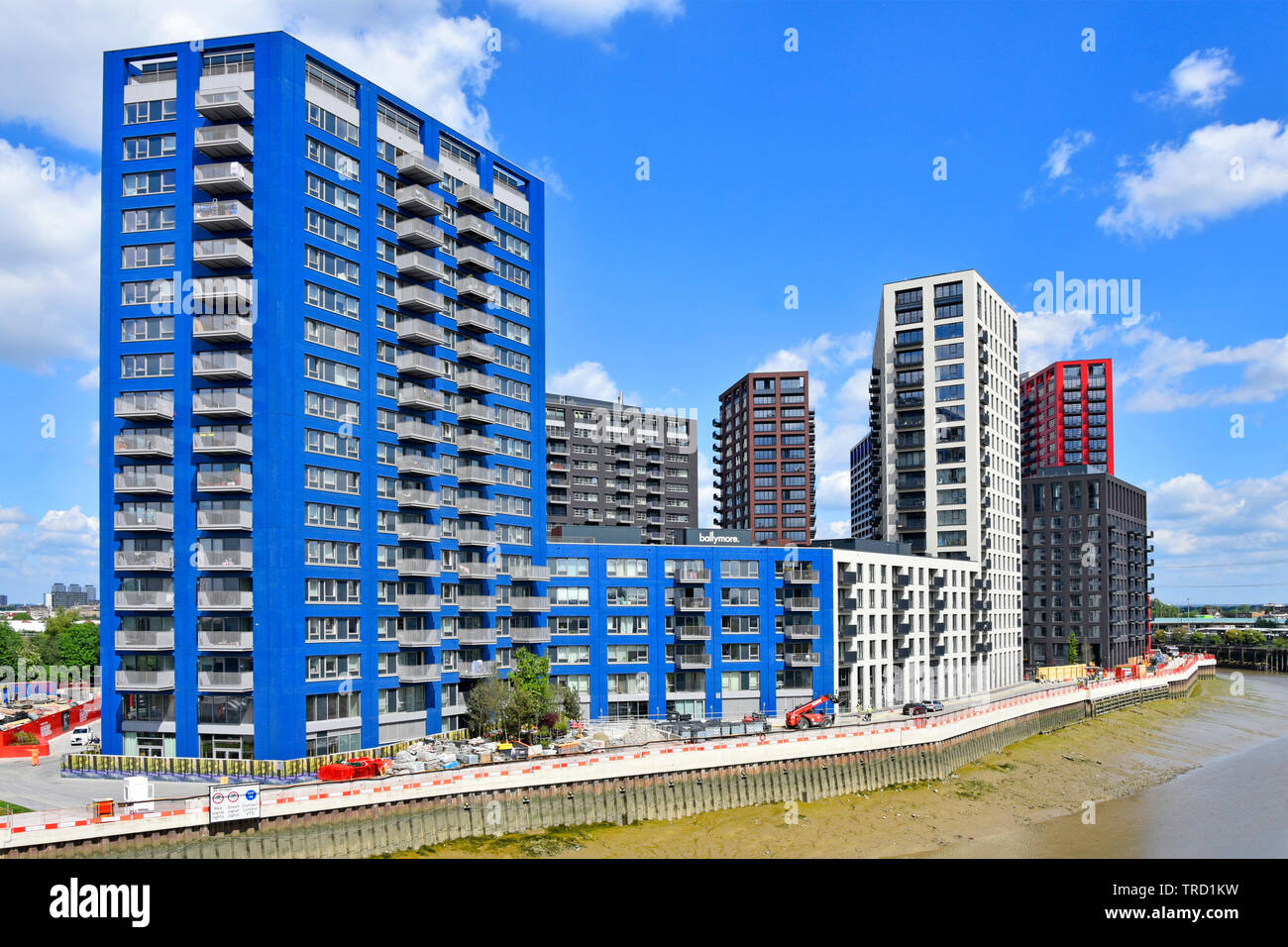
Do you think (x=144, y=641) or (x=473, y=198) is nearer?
(x=144, y=641)

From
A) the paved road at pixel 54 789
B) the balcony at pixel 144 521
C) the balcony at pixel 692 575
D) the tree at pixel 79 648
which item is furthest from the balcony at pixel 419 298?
the tree at pixel 79 648

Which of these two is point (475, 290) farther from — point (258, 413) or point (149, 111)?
point (149, 111)

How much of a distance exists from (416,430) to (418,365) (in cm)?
628

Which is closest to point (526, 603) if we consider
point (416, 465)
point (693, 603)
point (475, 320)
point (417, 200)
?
point (693, 603)

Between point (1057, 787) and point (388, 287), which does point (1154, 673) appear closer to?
point (1057, 787)

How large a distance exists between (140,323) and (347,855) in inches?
1973

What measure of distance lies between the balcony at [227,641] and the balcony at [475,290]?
133 feet

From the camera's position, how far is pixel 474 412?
320 feet

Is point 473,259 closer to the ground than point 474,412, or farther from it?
farther from it

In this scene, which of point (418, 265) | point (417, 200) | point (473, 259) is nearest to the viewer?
point (418, 265)

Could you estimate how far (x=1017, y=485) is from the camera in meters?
173

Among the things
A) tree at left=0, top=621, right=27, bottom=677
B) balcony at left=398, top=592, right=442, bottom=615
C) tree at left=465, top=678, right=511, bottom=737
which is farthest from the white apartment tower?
tree at left=0, top=621, right=27, bottom=677

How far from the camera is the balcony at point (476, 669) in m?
94.2

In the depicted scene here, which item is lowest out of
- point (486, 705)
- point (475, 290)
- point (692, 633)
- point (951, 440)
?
point (486, 705)
